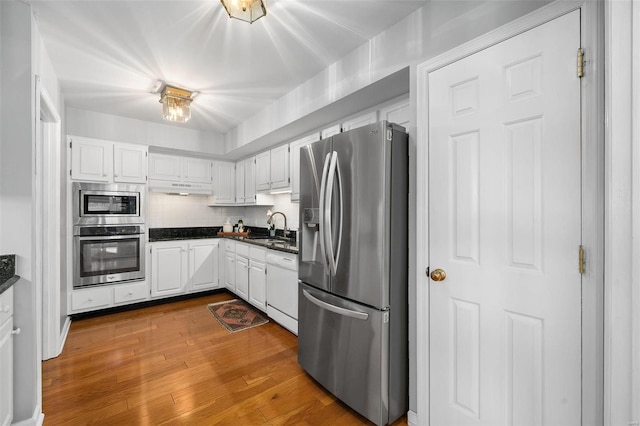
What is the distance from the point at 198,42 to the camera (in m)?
2.12

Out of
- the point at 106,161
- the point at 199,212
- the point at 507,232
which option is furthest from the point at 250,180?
the point at 507,232

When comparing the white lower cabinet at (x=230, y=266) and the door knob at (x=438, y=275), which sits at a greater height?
the door knob at (x=438, y=275)

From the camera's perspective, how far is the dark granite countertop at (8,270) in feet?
4.94

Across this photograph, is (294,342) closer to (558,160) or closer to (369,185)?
(369,185)

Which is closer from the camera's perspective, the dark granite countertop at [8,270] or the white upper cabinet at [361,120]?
the dark granite countertop at [8,270]

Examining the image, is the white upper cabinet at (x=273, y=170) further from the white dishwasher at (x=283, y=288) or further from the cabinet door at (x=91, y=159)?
the cabinet door at (x=91, y=159)

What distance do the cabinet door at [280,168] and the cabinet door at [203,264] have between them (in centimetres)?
143

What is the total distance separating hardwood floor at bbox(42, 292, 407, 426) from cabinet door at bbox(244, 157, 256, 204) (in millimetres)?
1877

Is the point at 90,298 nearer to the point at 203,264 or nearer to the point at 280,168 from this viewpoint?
the point at 203,264

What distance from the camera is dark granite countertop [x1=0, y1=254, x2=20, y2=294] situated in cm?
151

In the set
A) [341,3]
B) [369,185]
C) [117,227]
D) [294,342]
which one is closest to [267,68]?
[341,3]

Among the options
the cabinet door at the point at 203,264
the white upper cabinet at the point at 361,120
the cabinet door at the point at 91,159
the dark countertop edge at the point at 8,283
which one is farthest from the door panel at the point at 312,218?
the cabinet door at the point at 91,159

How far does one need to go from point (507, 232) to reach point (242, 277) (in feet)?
10.5

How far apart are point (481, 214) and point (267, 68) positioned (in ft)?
6.81
